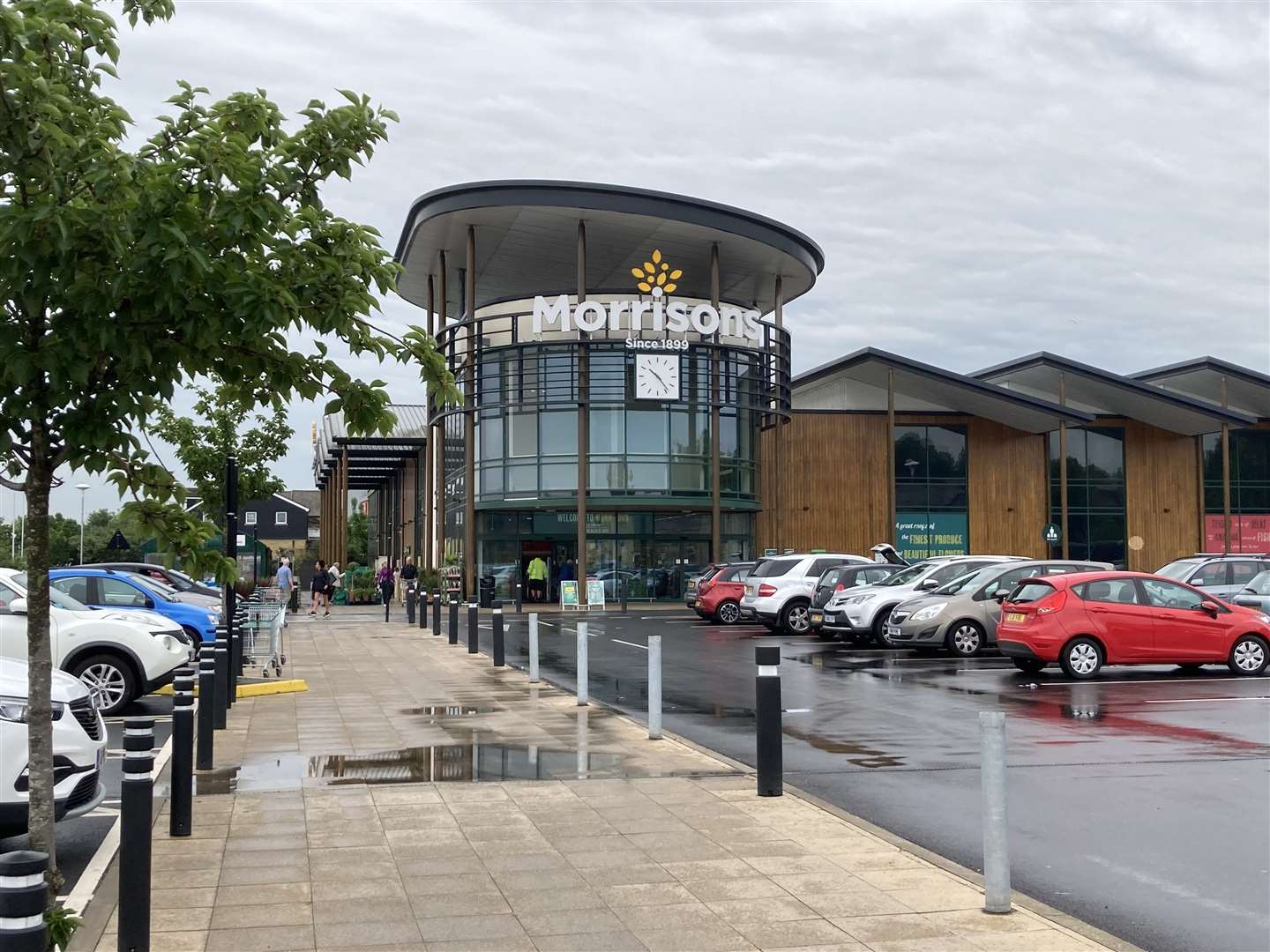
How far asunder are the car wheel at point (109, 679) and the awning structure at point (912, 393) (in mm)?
38344

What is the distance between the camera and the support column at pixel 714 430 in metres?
45.2

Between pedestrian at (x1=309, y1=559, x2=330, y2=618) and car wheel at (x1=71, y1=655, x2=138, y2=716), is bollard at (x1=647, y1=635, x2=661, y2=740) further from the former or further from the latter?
pedestrian at (x1=309, y1=559, x2=330, y2=618)

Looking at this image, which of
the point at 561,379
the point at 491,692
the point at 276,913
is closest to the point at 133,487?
the point at 276,913

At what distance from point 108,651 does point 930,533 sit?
1681 inches

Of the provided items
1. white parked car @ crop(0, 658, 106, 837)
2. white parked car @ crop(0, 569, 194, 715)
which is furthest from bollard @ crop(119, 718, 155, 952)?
white parked car @ crop(0, 569, 194, 715)

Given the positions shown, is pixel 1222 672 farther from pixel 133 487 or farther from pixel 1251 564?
pixel 133 487

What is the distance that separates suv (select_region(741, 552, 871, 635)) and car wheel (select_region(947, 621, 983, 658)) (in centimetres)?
646

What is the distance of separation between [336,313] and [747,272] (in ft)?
147

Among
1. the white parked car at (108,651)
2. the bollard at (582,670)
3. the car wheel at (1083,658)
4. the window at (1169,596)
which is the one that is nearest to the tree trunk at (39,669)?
the white parked car at (108,651)

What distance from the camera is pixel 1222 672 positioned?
19.4 meters

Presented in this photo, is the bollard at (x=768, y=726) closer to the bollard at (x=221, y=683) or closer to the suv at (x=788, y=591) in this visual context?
the bollard at (x=221, y=683)

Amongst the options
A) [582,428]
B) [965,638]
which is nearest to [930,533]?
[582,428]

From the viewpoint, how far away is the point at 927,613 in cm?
2191

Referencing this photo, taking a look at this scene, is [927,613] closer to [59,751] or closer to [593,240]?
[59,751]
